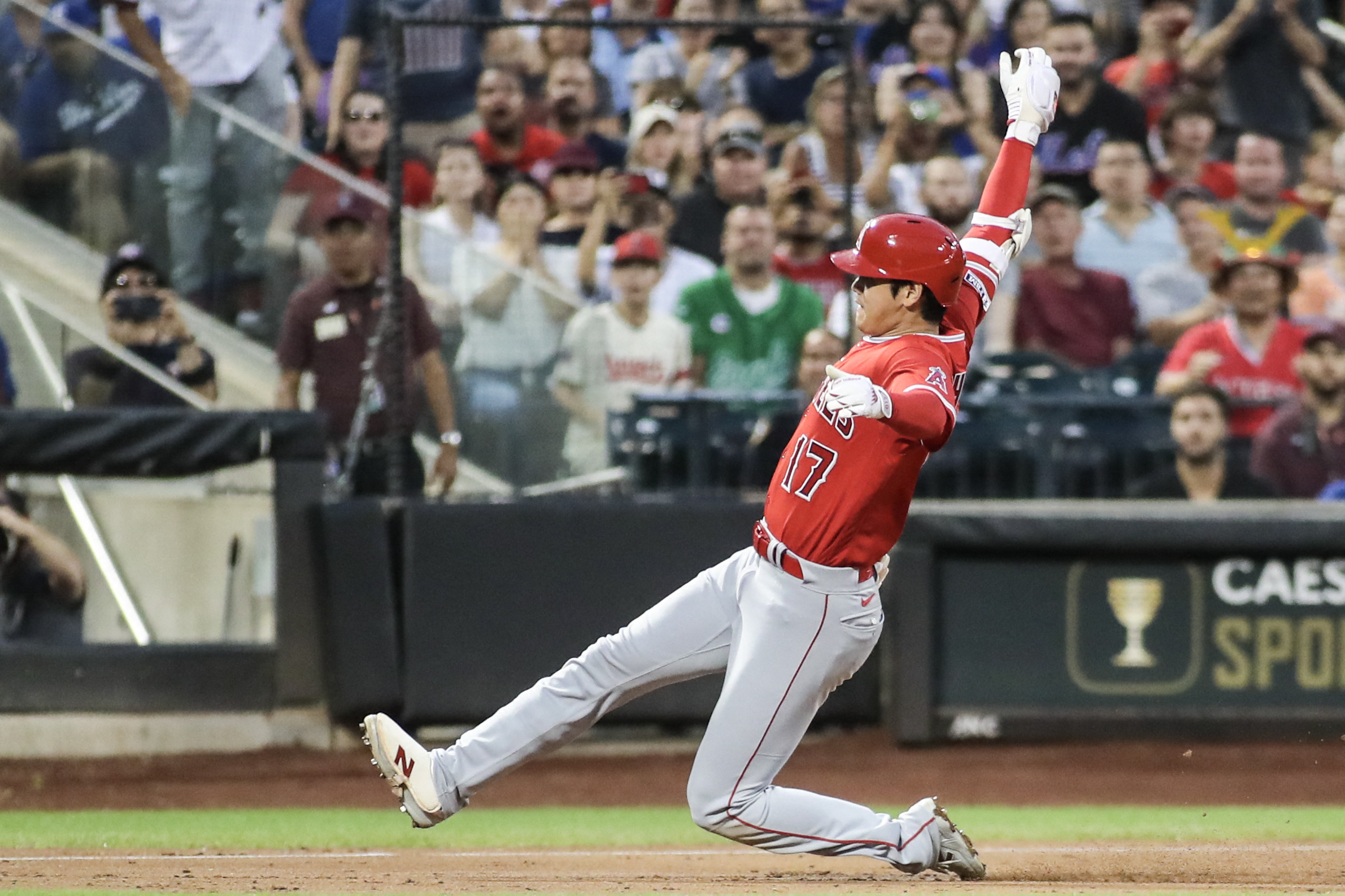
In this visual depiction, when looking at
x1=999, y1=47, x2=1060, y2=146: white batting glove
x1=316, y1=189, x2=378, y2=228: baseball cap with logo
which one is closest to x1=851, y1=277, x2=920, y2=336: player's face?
x1=999, y1=47, x2=1060, y2=146: white batting glove

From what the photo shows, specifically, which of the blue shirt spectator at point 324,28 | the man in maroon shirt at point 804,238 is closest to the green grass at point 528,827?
the man in maroon shirt at point 804,238

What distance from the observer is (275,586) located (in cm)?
832

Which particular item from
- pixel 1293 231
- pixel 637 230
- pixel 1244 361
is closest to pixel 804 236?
pixel 637 230

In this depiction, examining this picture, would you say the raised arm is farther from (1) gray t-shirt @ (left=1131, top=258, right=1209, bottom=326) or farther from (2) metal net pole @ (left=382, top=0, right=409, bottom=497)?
(1) gray t-shirt @ (left=1131, top=258, right=1209, bottom=326)

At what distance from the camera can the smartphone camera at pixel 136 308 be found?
8305mm

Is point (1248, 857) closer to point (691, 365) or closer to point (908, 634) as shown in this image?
point (908, 634)

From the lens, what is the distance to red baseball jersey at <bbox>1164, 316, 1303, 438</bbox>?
8.84 metres

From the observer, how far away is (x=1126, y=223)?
385 inches

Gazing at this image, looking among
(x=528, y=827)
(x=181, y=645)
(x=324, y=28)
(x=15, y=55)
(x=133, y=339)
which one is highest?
(x=324, y=28)

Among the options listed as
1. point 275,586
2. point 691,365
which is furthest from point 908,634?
point 275,586

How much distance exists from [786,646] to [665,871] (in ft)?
4.14

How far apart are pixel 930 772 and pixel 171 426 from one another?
3.71 meters

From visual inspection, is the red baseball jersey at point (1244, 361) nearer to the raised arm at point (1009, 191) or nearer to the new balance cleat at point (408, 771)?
the raised arm at point (1009, 191)

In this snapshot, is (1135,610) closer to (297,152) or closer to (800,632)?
(800,632)
